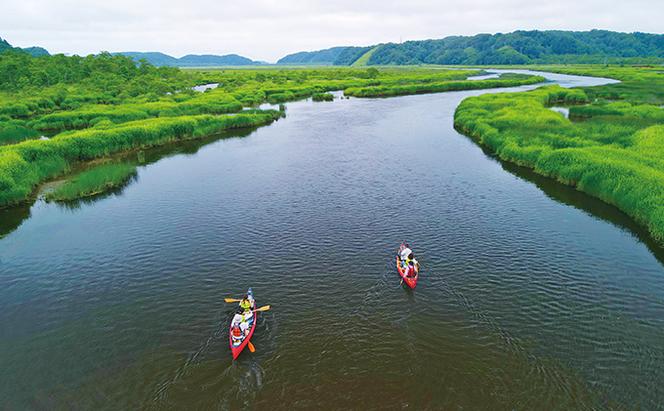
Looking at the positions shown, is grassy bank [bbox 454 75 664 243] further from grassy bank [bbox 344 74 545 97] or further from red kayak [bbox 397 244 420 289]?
grassy bank [bbox 344 74 545 97]

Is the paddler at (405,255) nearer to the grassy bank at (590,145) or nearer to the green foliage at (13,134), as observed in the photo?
the grassy bank at (590,145)

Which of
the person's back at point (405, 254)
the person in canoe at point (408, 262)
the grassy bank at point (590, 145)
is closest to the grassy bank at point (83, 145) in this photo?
the person's back at point (405, 254)

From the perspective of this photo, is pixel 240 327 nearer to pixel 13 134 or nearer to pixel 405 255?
pixel 405 255

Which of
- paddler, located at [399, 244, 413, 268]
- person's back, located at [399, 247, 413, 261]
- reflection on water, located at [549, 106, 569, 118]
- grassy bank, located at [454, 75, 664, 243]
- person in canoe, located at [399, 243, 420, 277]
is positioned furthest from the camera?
reflection on water, located at [549, 106, 569, 118]

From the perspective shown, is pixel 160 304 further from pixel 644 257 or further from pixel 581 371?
pixel 644 257

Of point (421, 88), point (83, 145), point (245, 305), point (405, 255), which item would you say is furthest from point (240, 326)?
point (421, 88)

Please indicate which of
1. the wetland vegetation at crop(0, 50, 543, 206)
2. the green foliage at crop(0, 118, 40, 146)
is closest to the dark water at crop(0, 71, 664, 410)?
the wetland vegetation at crop(0, 50, 543, 206)
